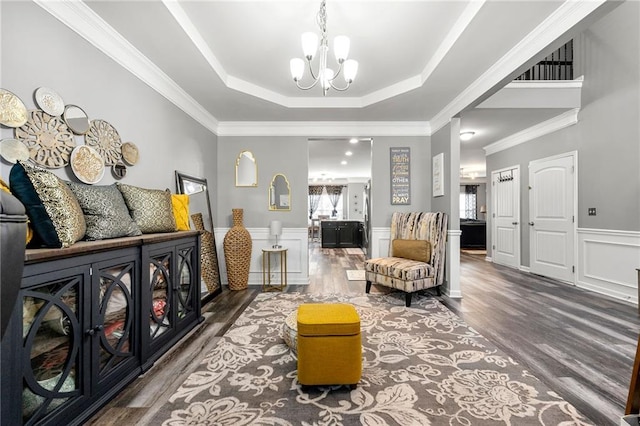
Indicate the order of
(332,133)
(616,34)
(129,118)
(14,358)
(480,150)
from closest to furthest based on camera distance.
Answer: (14,358), (129,118), (616,34), (332,133), (480,150)

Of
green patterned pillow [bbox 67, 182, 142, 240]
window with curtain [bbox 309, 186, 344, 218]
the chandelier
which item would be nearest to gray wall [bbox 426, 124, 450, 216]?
the chandelier

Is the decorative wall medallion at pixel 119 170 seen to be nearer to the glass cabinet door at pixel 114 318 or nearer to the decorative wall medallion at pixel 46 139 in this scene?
the decorative wall medallion at pixel 46 139

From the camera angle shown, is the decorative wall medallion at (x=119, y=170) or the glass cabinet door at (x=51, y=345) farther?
the decorative wall medallion at (x=119, y=170)

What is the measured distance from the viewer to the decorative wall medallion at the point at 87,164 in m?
1.77

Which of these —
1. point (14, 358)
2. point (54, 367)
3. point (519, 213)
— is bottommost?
point (54, 367)

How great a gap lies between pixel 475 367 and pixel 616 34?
464 cm

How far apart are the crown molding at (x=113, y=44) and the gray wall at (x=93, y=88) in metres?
0.04

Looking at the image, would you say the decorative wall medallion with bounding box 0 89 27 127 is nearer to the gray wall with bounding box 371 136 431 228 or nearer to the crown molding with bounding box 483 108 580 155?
the gray wall with bounding box 371 136 431 228

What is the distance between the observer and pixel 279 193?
427 centimetres

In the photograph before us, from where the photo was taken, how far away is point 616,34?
11.5 feet

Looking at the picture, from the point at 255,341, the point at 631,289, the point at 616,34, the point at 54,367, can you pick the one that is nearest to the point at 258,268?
the point at 255,341

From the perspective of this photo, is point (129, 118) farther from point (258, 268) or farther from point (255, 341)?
point (258, 268)

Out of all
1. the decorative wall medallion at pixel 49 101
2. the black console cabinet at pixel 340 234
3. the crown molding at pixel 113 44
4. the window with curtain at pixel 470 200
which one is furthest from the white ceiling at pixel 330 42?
the window with curtain at pixel 470 200

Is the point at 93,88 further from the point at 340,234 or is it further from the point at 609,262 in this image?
the point at 340,234
